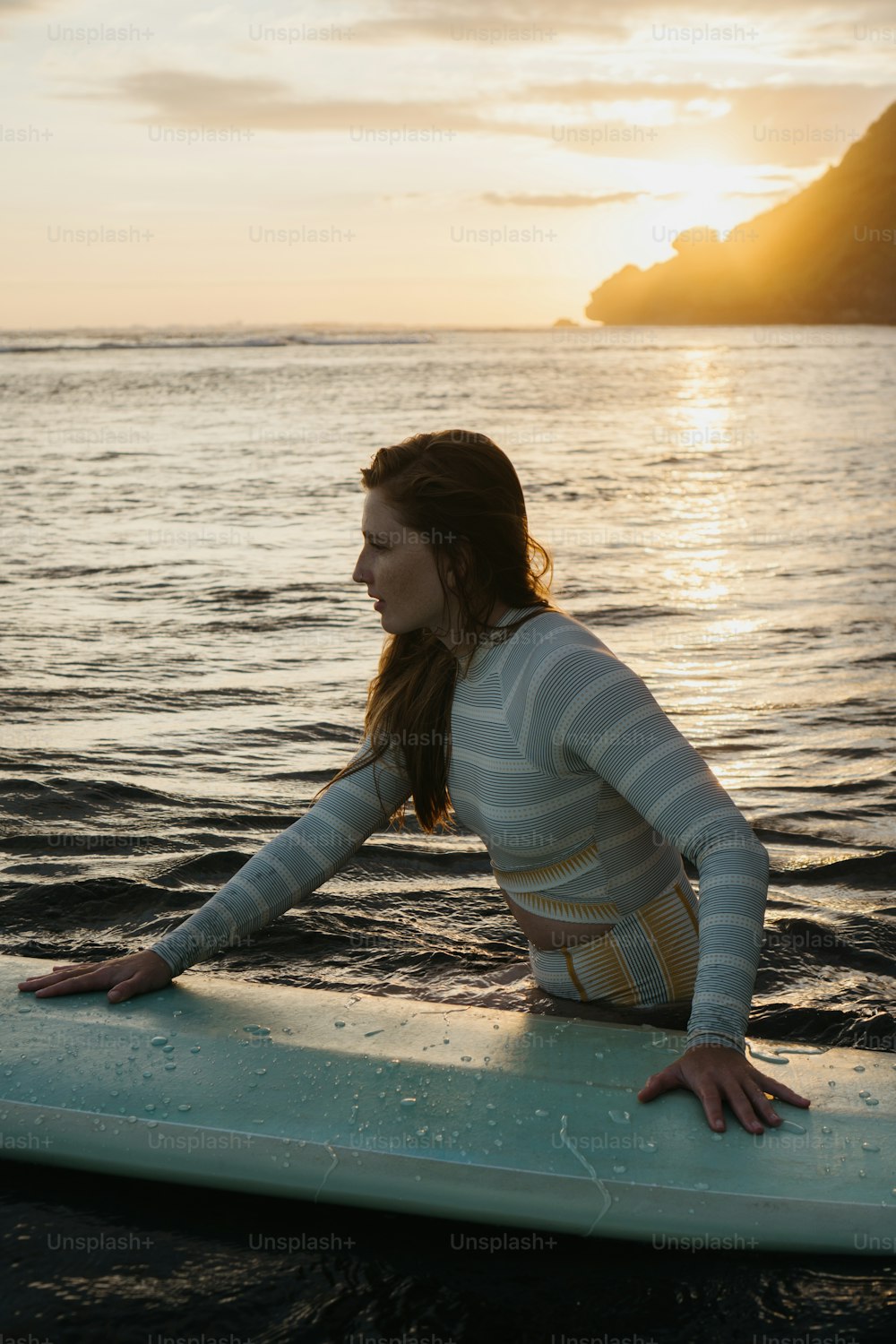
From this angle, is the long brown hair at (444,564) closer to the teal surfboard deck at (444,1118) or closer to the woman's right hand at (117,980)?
the teal surfboard deck at (444,1118)

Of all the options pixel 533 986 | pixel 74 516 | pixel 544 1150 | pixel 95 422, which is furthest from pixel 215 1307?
pixel 95 422

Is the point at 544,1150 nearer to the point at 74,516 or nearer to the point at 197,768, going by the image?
the point at 197,768

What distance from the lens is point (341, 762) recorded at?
5.60 m

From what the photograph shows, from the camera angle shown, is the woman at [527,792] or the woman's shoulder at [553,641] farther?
the woman's shoulder at [553,641]

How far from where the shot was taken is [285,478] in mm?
15562

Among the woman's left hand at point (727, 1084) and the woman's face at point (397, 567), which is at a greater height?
the woman's face at point (397, 567)

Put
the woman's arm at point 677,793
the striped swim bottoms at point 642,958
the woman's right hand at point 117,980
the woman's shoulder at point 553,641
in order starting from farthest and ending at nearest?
the woman's right hand at point 117,980
the striped swim bottoms at point 642,958
the woman's shoulder at point 553,641
the woman's arm at point 677,793

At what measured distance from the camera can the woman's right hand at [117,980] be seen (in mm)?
2824

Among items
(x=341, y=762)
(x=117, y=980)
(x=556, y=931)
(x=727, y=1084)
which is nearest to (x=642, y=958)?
(x=556, y=931)

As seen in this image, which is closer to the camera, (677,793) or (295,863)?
(677,793)

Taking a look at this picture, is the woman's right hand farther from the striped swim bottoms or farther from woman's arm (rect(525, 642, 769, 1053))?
woman's arm (rect(525, 642, 769, 1053))

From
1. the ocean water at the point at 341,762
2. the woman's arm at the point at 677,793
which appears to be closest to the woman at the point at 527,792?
the woman's arm at the point at 677,793

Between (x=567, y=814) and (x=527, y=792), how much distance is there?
9cm

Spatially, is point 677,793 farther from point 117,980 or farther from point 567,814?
point 117,980
